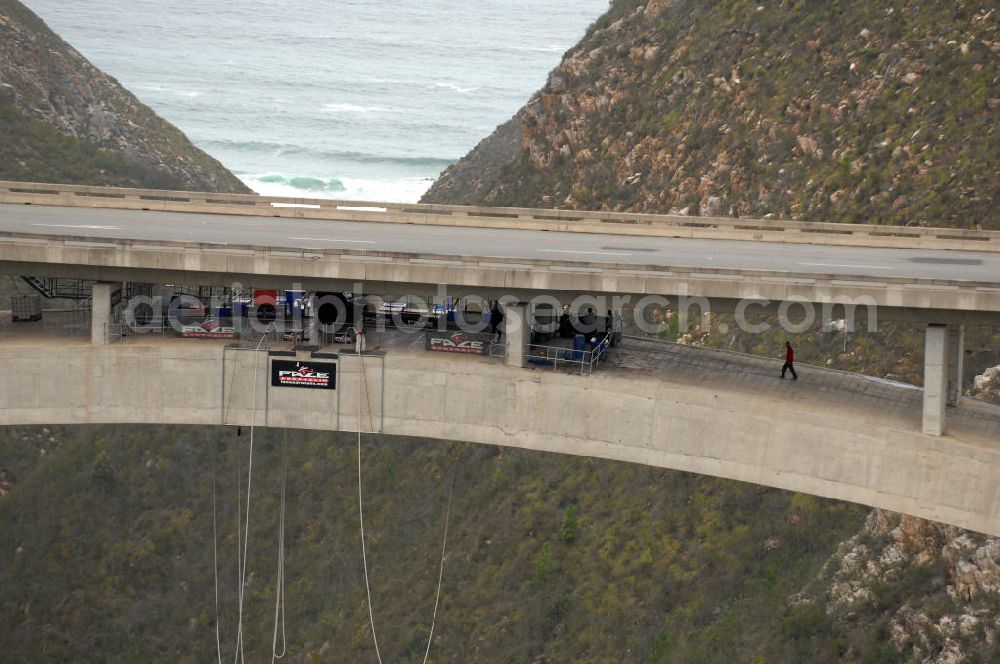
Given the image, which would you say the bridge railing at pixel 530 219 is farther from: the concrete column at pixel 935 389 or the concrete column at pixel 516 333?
the concrete column at pixel 935 389

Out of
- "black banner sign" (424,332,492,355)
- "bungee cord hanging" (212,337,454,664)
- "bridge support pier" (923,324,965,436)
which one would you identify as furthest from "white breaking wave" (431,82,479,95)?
"bridge support pier" (923,324,965,436)

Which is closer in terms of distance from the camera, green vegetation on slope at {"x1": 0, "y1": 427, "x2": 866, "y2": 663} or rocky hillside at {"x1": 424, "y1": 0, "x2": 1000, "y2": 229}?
green vegetation on slope at {"x1": 0, "y1": 427, "x2": 866, "y2": 663}

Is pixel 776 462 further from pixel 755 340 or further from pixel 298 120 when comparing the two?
pixel 298 120

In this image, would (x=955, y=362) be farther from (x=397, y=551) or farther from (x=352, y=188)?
(x=352, y=188)

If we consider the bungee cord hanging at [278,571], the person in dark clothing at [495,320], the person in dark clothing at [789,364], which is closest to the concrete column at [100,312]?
the bungee cord hanging at [278,571]

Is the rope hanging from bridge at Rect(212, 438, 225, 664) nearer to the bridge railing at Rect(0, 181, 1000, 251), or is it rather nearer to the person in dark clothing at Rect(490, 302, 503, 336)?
the bridge railing at Rect(0, 181, 1000, 251)

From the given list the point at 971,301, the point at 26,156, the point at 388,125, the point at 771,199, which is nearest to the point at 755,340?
the point at 771,199
